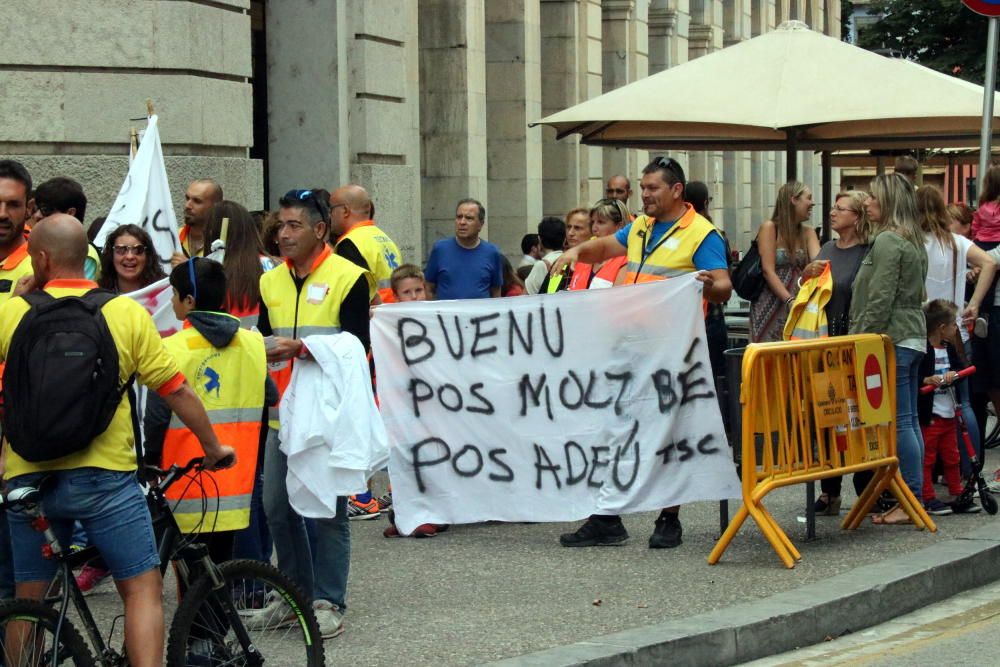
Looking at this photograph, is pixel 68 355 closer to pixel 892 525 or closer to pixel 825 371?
pixel 825 371

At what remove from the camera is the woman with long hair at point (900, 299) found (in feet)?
30.2

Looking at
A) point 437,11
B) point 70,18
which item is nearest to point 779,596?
point 70,18

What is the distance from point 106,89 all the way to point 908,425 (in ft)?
21.0

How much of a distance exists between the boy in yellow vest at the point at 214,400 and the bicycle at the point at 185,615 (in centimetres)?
39

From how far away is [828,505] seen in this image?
32.3 feet

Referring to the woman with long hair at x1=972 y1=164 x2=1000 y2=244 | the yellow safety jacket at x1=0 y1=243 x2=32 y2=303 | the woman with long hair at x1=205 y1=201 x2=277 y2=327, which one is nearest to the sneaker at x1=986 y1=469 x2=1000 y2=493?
the woman with long hair at x1=972 y1=164 x2=1000 y2=244

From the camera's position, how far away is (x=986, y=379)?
11.5 meters

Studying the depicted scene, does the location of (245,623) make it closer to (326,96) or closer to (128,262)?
(128,262)

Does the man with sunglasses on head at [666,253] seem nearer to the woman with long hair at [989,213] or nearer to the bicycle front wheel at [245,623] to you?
the bicycle front wheel at [245,623]

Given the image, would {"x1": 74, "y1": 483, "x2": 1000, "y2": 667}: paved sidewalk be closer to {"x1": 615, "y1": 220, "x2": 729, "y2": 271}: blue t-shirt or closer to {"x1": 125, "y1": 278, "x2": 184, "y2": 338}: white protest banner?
{"x1": 125, "y1": 278, "x2": 184, "y2": 338}: white protest banner

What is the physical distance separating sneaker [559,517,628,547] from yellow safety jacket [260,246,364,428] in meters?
2.18

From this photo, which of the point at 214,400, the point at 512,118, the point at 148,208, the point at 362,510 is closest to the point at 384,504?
the point at 362,510

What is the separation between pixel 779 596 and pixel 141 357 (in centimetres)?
329

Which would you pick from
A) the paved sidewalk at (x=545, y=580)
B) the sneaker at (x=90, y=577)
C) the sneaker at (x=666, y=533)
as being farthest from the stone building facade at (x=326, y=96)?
the sneaker at (x=90, y=577)
